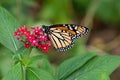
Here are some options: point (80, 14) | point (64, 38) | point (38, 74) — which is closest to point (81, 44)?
point (80, 14)

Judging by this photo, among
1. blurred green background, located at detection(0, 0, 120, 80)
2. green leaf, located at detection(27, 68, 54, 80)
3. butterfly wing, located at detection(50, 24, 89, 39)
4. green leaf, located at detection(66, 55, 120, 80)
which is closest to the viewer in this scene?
green leaf, located at detection(27, 68, 54, 80)

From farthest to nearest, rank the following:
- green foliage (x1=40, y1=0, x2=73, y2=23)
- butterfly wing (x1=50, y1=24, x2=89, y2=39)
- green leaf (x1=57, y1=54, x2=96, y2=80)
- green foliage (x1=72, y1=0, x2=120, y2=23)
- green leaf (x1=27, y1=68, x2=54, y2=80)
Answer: green foliage (x1=72, y1=0, x2=120, y2=23), green foliage (x1=40, y1=0, x2=73, y2=23), green leaf (x1=57, y1=54, x2=96, y2=80), butterfly wing (x1=50, y1=24, x2=89, y2=39), green leaf (x1=27, y1=68, x2=54, y2=80)

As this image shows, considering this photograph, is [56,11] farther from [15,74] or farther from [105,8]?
[15,74]

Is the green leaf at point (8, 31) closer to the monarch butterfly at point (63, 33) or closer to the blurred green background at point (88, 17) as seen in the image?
the monarch butterfly at point (63, 33)

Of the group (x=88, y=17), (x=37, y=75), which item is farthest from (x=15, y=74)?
(x=88, y=17)

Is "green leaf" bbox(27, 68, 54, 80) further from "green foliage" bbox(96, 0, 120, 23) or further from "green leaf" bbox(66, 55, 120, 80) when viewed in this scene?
"green foliage" bbox(96, 0, 120, 23)

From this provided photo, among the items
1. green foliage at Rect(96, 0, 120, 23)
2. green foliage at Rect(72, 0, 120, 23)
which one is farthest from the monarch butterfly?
green foliage at Rect(96, 0, 120, 23)

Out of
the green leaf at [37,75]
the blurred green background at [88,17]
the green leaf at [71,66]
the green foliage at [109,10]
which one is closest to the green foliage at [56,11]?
the blurred green background at [88,17]
